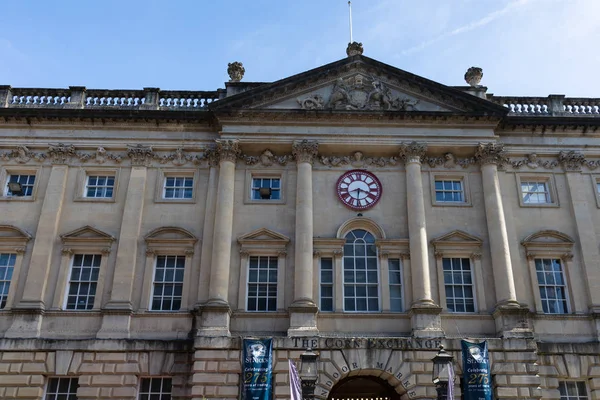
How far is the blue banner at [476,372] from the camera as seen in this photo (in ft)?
66.6

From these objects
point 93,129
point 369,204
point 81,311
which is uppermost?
point 93,129

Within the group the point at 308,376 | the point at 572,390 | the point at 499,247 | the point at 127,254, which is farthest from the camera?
the point at 127,254

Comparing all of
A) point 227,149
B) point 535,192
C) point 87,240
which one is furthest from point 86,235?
point 535,192

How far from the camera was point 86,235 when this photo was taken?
79.8 feet

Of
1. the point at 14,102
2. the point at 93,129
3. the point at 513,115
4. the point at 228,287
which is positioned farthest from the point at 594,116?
the point at 14,102

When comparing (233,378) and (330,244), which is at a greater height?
(330,244)

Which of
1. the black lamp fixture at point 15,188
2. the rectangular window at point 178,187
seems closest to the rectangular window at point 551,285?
the rectangular window at point 178,187

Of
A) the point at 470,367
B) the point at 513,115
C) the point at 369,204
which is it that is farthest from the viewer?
the point at 513,115

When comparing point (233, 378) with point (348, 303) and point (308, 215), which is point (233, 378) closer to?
point (348, 303)

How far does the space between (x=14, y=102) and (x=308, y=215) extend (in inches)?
556

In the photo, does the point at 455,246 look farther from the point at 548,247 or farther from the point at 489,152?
the point at 489,152

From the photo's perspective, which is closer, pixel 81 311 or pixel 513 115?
pixel 81 311

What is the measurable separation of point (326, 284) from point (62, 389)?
33.7 feet

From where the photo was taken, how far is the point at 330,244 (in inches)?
949
